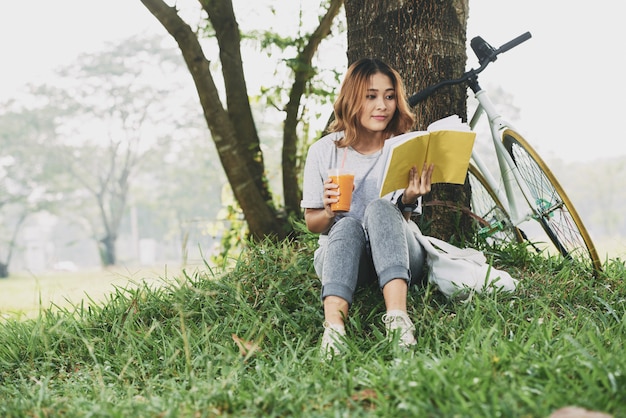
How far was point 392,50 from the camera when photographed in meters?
3.47

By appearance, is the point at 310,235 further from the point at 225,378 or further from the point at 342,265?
the point at 225,378

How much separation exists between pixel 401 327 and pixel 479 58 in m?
1.65

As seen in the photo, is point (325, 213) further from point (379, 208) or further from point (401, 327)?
point (401, 327)

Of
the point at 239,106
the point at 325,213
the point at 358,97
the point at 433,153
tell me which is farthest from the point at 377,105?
the point at 239,106

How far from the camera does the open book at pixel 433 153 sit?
241 centimetres

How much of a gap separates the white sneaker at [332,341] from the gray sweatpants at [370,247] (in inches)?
4.8

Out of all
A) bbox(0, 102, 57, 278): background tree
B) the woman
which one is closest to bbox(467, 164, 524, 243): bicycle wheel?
the woman

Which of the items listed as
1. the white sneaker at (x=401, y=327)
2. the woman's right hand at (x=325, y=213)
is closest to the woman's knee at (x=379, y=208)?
the woman's right hand at (x=325, y=213)

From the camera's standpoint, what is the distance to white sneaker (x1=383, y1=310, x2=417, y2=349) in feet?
7.69

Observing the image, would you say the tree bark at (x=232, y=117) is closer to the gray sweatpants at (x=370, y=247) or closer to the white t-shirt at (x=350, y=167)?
the white t-shirt at (x=350, y=167)

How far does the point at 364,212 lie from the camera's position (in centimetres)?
276

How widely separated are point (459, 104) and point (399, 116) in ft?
2.40

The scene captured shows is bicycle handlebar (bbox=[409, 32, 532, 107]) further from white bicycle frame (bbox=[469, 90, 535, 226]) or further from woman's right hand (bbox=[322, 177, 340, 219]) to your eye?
woman's right hand (bbox=[322, 177, 340, 219])

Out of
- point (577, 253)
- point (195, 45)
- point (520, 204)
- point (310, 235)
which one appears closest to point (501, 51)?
point (520, 204)
